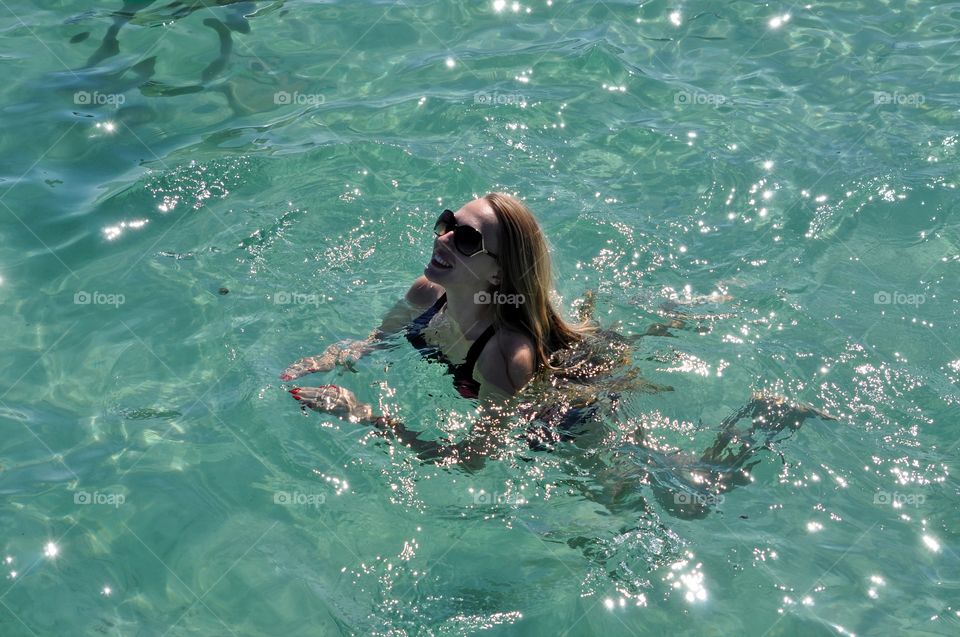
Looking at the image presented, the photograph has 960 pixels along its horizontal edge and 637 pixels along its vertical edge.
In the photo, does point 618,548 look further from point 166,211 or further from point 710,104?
point 710,104

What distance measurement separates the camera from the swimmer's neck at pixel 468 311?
4875 mm

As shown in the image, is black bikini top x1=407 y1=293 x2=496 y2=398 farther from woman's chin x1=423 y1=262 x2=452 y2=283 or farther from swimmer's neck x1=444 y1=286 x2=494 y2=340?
woman's chin x1=423 y1=262 x2=452 y2=283

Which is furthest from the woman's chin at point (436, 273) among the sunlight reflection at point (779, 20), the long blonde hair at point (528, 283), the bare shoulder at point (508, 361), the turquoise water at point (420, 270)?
the sunlight reflection at point (779, 20)

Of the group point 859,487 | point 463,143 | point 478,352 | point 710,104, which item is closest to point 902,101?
point 710,104

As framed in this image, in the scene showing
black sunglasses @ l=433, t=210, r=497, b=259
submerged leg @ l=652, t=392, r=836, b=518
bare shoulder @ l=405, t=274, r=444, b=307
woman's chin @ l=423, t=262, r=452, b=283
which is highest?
black sunglasses @ l=433, t=210, r=497, b=259

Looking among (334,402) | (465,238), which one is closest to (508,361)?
(465,238)

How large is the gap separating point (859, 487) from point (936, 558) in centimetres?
51

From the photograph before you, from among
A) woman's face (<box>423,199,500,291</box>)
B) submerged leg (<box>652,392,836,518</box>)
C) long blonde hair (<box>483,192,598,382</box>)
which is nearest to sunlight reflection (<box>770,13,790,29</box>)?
submerged leg (<box>652,392,836,518</box>)

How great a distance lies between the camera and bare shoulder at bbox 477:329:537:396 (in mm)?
4723

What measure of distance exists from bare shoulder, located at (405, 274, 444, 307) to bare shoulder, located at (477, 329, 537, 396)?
2.64ft

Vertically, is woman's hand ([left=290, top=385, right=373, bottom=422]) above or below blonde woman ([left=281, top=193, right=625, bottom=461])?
below

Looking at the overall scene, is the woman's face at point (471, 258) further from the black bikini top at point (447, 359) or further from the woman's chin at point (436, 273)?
the black bikini top at point (447, 359)

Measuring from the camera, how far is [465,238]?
4.72m

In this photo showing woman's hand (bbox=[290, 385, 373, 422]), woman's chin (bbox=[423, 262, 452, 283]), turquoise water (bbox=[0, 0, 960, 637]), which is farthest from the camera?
woman's hand (bbox=[290, 385, 373, 422])
